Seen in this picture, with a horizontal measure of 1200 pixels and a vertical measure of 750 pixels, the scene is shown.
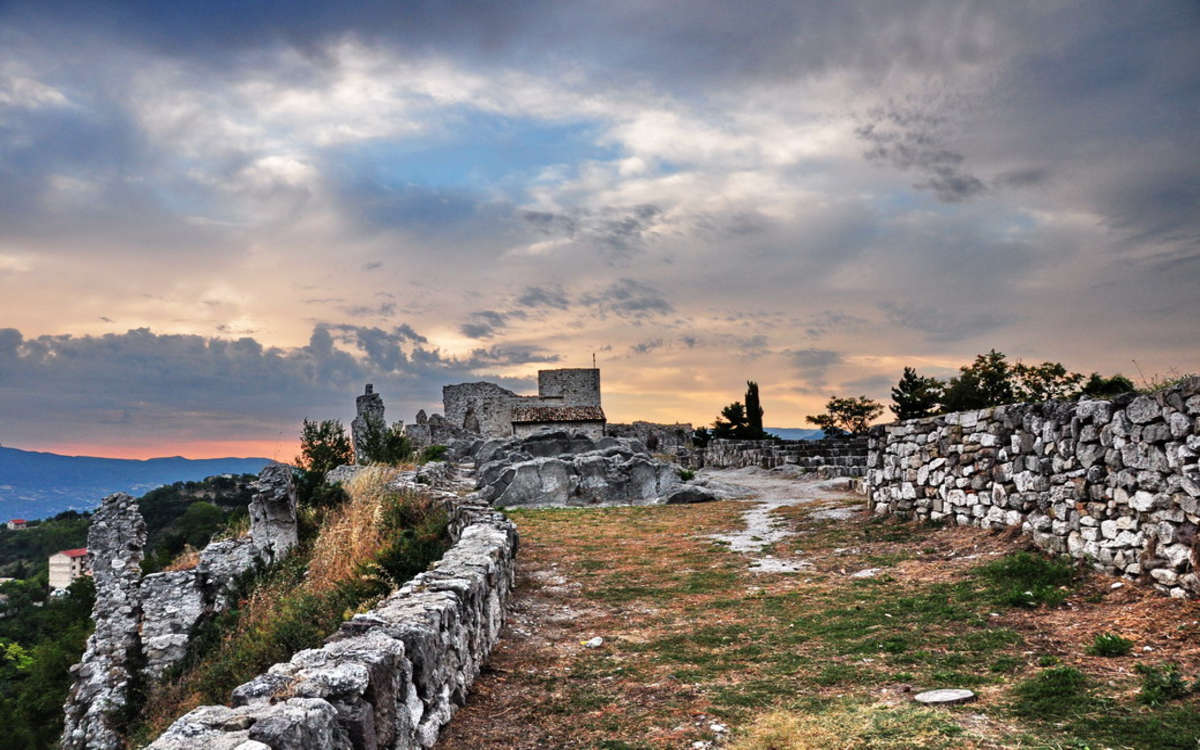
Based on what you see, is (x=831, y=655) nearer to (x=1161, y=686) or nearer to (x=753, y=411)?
(x=1161, y=686)

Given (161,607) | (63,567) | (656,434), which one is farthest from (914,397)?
(63,567)

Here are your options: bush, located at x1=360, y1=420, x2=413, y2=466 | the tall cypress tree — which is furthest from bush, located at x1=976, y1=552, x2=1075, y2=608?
the tall cypress tree

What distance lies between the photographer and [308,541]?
17422mm

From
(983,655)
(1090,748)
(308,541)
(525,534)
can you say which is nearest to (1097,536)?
(983,655)

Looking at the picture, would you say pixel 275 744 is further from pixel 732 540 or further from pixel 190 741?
pixel 732 540

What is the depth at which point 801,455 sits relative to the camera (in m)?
29.0

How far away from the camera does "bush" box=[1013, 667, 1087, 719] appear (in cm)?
455

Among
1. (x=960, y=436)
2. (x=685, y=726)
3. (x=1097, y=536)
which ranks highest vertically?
(x=960, y=436)

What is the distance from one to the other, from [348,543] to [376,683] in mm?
8338

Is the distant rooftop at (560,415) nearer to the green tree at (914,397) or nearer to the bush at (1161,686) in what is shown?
the green tree at (914,397)

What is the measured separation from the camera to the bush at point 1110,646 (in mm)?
5457

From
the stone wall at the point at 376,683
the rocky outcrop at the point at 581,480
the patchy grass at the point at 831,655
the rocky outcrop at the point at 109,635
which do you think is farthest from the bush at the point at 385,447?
the stone wall at the point at 376,683

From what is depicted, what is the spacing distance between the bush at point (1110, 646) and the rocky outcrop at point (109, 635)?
1828 centimetres

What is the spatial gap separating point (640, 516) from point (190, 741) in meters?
14.4
